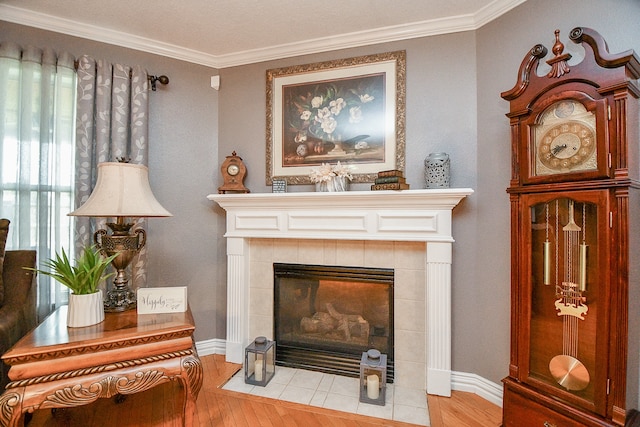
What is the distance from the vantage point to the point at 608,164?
117cm

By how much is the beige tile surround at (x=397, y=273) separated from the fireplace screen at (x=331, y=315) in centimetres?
5

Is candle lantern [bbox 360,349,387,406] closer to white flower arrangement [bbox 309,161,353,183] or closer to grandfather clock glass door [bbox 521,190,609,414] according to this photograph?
grandfather clock glass door [bbox 521,190,609,414]

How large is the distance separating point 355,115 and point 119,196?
1569mm

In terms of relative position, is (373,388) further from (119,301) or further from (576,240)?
(119,301)

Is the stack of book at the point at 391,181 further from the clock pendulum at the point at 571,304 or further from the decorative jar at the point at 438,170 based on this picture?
the clock pendulum at the point at 571,304

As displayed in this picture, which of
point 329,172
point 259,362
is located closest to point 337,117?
point 329,172

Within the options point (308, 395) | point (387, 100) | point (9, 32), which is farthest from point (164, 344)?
point (9, 32)

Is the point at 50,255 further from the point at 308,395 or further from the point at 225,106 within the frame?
the point at 308,395

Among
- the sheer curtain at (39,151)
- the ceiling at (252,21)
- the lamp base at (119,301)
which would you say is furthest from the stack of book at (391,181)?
the sheer curtain at (39,151)

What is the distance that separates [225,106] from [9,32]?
1.38m

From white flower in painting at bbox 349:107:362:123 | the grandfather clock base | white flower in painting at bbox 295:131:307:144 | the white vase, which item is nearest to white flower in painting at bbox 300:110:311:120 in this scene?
white flower in painting at bbox 295:131:307:144

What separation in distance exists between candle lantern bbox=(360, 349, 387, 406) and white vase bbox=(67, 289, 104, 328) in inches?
58.3

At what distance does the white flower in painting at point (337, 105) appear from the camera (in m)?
2.17

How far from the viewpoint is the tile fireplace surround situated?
186cm
